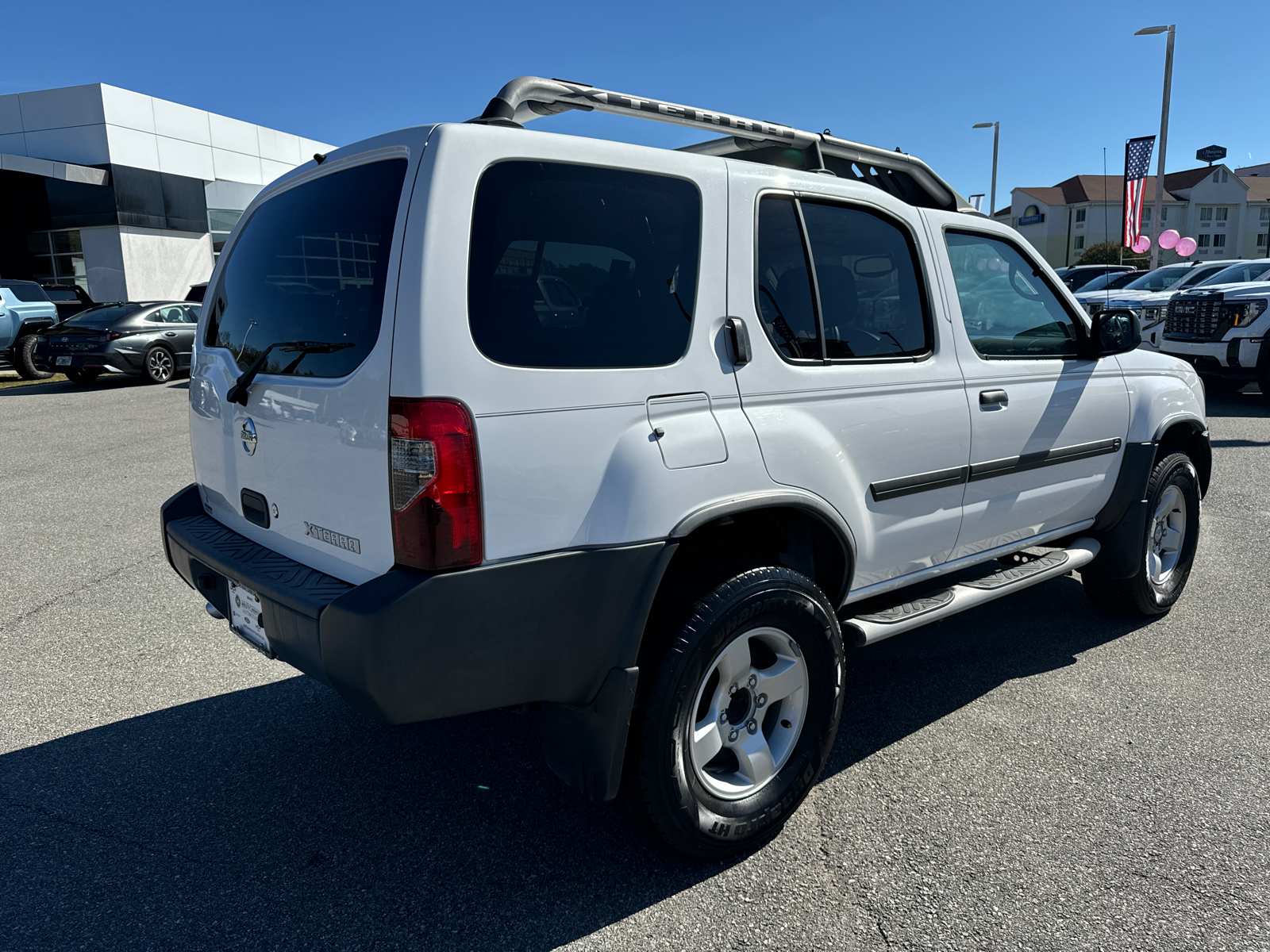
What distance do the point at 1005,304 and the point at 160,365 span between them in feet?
52.5

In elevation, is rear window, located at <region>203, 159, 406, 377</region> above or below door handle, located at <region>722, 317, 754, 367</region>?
above

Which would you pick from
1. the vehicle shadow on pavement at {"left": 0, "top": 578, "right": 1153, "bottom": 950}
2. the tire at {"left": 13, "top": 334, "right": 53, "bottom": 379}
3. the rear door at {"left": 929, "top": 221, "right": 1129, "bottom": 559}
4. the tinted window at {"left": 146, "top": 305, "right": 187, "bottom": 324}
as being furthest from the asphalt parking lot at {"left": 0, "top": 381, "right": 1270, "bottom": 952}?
the tire at {"left": 13, "top": 334, "right": 53, "bottom": 379}

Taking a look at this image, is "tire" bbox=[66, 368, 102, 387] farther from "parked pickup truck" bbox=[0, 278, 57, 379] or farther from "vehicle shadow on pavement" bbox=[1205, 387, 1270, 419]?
"vehicle shadow on pavement" bbox=[1205, 387, 1270, 419]

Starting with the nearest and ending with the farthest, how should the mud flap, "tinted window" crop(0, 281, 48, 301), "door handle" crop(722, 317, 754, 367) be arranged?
1. the mud flap
2. "door handle" crop(722, 317, 754, 367)
3. "tinted window" crop(0, 281, 48, 301)

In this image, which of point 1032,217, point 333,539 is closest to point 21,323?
point 333,539

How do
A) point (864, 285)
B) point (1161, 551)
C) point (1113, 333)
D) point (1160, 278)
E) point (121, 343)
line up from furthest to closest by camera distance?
point (1160, 278) → point (121, 343) → point (1161, 551) → point (1113, 333) → point (864, 285)

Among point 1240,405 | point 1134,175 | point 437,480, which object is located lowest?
point 1240,405

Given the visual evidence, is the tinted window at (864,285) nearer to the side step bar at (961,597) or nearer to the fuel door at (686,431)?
the fuel door at (686,431)

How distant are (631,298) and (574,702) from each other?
1087 mm

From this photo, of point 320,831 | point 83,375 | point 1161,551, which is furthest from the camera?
point 83,375

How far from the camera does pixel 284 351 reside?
2.59 metres

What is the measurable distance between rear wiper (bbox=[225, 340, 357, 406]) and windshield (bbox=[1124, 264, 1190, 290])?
17.3m

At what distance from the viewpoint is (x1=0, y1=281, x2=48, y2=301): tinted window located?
16.7 metres

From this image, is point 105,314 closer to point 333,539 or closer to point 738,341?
point 333,539
